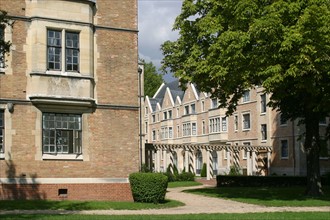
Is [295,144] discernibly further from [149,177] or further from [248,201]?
[149,177]

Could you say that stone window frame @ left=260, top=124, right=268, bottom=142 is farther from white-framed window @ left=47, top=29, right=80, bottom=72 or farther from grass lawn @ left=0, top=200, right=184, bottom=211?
white-framed window @ left=47, top=29, right=80, bottom=72

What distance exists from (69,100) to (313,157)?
13.6m

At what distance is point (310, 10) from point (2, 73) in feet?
40.9

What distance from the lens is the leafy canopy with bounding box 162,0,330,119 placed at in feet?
65.8

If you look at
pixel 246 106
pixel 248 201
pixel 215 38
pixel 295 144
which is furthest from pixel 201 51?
pixel 246 106

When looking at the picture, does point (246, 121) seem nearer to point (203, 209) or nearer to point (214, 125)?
point (214, 125)

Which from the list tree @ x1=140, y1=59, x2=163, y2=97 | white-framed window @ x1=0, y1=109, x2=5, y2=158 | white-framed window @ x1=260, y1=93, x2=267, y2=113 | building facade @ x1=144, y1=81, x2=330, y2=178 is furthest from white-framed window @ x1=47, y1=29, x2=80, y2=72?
tree @ x1=140, y1=59, x2=163, y2=97

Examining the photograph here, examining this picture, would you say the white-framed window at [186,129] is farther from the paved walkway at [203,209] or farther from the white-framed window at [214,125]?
the paved walkway at [203,209]

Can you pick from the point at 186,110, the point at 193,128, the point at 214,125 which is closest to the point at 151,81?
the point at 186,110

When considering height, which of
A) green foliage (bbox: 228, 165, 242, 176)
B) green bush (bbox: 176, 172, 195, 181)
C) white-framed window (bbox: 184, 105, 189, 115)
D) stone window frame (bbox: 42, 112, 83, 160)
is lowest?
green bush (bbox: 176, 172, 195, 181)

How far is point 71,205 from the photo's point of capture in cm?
1928

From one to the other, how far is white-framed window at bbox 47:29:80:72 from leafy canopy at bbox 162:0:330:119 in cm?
577

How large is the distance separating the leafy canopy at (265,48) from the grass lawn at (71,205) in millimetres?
6614

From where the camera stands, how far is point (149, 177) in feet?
68.8
